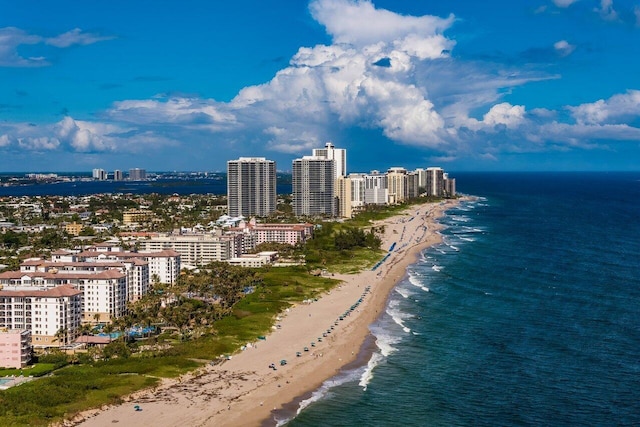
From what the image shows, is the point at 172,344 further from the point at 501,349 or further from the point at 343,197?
the point at 343,197

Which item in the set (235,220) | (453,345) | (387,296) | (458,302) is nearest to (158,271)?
(387,296)

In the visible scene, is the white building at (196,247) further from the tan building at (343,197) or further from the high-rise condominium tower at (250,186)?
the tan building at (343,197)

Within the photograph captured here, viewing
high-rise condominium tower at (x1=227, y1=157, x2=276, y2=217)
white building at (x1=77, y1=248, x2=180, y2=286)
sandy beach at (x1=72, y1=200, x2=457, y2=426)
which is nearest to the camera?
sandy beach at (x1=72, y1=200, x2=457, y2=426)

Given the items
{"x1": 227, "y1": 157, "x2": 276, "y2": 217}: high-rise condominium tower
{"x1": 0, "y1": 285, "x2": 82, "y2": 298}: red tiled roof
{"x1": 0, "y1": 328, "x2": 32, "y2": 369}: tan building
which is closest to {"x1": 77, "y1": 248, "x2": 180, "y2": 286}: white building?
{"x1": 0, "y1": 285, "x2": 82, "y2": 298}: red tiled roof

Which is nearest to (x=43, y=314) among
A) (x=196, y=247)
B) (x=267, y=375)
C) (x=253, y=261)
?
(x=267, y=375)

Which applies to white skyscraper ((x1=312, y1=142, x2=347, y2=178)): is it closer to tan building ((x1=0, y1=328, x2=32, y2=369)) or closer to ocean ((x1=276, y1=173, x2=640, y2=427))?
ocean ((x1=276, y1=173, x2=640, y2=427))

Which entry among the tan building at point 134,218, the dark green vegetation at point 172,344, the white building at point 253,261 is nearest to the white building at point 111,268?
the dark green vegetation at point 172,344

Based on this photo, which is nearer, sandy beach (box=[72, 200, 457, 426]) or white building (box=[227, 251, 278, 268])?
sandy beach (box=[72, 200, 457, 426])

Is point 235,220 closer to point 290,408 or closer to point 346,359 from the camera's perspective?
point 346,359
